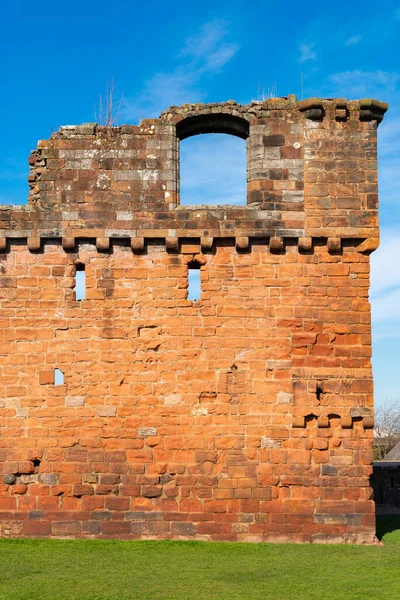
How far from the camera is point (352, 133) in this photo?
40.9 feet

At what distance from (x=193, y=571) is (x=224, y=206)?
5639 mm

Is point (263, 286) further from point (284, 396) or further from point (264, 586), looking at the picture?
point (264, 586)

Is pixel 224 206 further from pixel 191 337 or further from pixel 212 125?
pixel 191 337

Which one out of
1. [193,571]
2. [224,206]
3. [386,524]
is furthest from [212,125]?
[386,524]

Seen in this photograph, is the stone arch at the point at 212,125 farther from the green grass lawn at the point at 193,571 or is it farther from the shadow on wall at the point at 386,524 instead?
the shadow on wall at the point at 386,524

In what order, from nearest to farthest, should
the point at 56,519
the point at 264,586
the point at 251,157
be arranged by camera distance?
the point at 264,586
the point at 56,519
the point at 251,157

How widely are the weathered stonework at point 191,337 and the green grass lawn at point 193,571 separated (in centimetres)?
55

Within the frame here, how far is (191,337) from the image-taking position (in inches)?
472

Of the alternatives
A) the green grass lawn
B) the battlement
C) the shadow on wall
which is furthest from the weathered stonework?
the shadow on wall

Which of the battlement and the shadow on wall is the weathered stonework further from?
the shadow on wall

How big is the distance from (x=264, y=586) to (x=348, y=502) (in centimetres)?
311

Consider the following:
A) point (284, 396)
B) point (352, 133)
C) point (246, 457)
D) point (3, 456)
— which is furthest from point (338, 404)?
point (3, 456)

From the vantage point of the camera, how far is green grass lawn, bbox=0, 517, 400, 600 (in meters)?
8.67

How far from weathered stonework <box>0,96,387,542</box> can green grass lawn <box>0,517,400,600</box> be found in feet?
1.80
